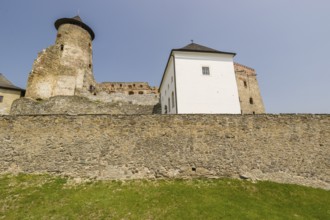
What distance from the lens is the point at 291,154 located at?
490 inches

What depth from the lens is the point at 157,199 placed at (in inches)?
356

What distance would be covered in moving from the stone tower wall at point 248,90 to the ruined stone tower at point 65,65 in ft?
71.9

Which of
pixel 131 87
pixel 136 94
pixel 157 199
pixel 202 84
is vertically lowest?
pixel 157 199

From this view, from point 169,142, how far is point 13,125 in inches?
359

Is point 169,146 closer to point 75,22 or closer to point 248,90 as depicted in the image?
point 75,22

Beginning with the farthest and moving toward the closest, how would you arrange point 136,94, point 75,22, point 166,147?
1. point 75,22
2. point 136,94
3. point 166,147

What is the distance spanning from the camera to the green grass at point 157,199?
7.98 m

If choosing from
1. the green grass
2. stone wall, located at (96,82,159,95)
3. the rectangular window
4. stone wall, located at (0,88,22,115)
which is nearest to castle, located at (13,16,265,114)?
the rectangular window

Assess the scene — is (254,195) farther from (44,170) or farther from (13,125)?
(13,125)

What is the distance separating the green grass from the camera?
7980 mm

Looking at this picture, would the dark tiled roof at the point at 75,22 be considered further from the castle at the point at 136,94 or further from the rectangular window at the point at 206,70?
the rectangular window at the point at 206,70

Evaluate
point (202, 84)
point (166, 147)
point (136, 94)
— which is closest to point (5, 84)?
point (136, 94)

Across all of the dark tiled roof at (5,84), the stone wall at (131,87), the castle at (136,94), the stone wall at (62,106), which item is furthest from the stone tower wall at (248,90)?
the dark tiled roof at (5,84)

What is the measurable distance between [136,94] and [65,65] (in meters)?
8.72
